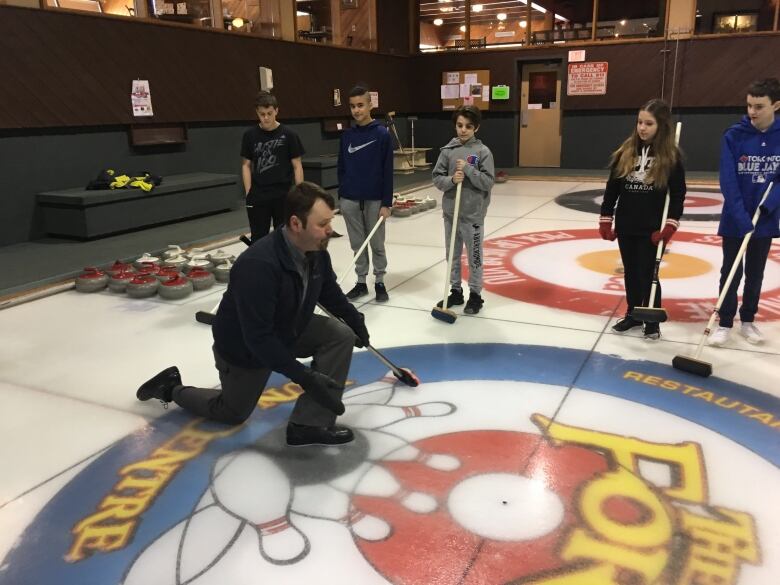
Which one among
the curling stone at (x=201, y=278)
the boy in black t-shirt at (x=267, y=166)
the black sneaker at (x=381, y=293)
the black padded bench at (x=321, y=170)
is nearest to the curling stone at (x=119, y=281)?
the curling stone at (x=201, y=278)

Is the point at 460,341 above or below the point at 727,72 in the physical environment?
below

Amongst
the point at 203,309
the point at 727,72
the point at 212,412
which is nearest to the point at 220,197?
the point at 203,309

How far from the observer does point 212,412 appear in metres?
3.42

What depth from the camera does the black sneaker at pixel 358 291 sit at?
571cm

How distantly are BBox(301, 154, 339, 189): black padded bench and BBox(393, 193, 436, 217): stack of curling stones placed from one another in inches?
78.2

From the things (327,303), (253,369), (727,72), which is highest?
(727,72)

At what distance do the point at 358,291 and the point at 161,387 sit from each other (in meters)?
2.40

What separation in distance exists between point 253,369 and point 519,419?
1.44 metres

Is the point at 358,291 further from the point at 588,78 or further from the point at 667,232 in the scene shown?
the point at 588,78

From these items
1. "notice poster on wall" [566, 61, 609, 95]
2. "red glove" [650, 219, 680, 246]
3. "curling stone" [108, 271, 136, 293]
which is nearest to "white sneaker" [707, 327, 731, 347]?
"red glove" [650, 219, 680, 246]

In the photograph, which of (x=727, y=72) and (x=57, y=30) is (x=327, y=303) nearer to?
(x=57, y=30)

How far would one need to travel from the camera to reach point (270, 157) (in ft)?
18.2

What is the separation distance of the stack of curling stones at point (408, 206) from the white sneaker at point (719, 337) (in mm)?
5842

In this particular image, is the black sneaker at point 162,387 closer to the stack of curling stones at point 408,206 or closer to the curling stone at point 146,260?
the curling stone at point 146,260
